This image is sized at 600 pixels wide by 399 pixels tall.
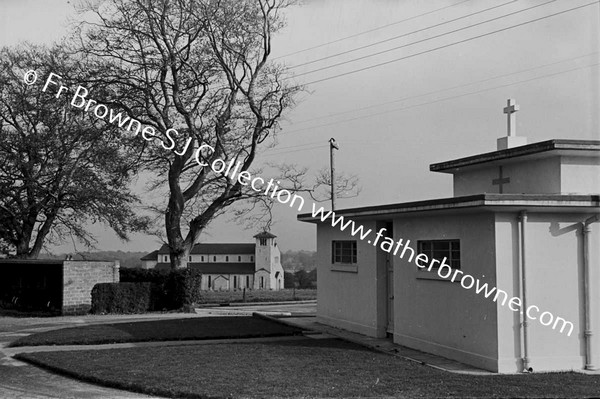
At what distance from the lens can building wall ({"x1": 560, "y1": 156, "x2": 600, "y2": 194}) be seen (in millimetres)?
12587

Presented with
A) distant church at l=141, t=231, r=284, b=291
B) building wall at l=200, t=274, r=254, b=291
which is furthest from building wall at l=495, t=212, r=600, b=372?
building wall at l=200, t=274, r=254, b=291

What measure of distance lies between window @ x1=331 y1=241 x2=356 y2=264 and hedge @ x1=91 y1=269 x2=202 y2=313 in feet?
34.1

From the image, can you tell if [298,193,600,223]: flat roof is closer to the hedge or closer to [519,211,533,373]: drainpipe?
[519,211,533,373]: drainpipe

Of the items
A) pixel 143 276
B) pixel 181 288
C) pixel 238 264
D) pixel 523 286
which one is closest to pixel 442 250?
pixel 523 286

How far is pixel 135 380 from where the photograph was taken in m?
10.6

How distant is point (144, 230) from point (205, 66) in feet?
35.5

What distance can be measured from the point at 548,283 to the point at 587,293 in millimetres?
704

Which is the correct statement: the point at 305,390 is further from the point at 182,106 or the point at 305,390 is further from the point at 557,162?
the point at 182,106

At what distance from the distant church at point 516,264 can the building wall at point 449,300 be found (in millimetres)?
20

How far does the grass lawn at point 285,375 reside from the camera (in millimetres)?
9883

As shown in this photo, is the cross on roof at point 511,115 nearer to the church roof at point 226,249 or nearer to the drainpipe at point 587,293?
the drainpipe at point 587,293

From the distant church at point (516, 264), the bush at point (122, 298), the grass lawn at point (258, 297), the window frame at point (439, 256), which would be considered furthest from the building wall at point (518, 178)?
the grass lawn at point (258, 297)

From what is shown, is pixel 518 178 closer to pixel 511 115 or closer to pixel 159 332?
pixel 511 115

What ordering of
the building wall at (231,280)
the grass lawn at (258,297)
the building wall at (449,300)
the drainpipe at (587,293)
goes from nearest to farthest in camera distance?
the drainpipe at (587,293), the building wall at (449,300), the grass lawn at (258,297), the building wall at (231,280)
